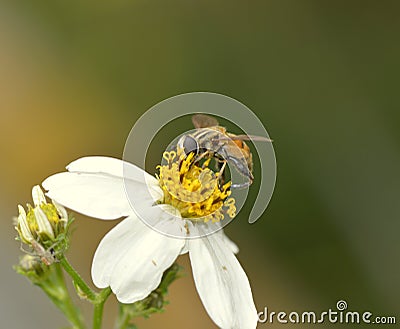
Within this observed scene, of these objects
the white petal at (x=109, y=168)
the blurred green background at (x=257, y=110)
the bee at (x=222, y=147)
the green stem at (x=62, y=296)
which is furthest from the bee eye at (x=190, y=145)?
the blurred green background at (x=257, y=110)

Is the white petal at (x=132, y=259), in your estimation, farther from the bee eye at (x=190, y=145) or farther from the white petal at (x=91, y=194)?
the bee eye at (x=190, y=145)

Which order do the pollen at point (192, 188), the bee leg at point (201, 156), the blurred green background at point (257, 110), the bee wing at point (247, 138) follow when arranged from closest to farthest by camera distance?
the bee wing at point (247, 138) < the bee leg at point (201, 156) < the pollen at point (192, 188) < the blurred green background at point (257, 110)

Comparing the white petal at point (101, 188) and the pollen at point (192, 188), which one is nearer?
the white petal at point (101, 188)

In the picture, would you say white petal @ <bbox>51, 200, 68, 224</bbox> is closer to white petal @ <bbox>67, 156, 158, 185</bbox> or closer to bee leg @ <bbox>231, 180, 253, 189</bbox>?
white petal @ <bbox>67, 156, 158, 185</bbox>

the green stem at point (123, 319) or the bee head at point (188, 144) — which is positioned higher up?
the bee head at point (188, 144)

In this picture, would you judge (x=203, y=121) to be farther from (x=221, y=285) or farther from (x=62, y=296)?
(x=62, y=296)

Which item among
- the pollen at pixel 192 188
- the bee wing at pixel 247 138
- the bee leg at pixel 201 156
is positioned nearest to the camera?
the bee wing at pixel 247 138
